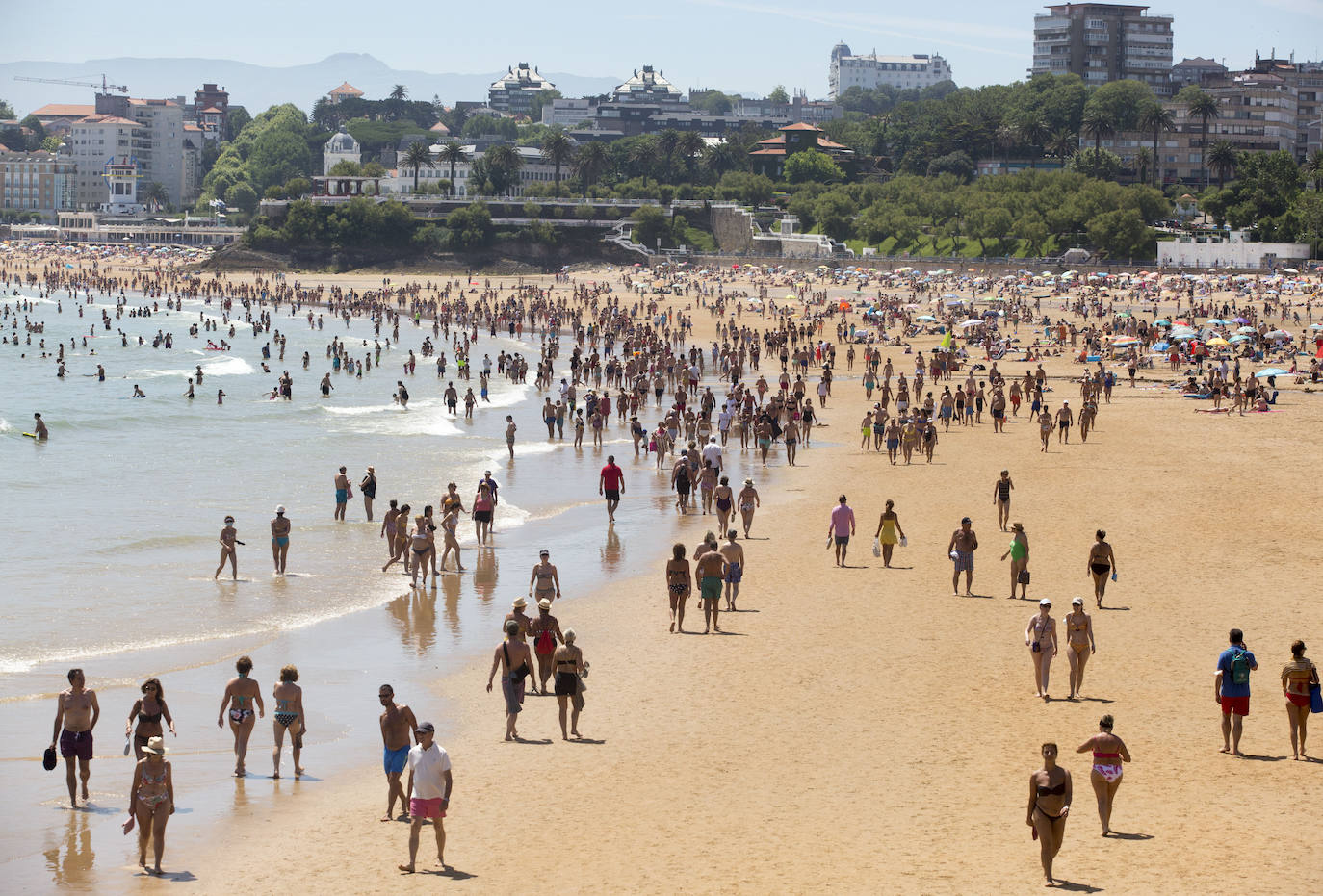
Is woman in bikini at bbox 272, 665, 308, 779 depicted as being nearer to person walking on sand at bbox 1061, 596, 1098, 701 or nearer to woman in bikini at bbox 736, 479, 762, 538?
person walking on sand at bbox 1061, 596, 1098, 701

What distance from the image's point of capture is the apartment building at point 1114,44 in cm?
13612

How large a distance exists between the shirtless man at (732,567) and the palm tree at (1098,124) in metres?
90.9

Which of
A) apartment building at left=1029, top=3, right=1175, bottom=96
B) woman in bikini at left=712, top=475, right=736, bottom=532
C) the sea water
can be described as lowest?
the sea water

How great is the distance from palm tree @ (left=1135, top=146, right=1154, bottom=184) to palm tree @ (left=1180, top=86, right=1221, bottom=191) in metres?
3.82

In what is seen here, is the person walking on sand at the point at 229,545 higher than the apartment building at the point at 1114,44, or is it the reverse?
the apartment building at the point at 1114,44

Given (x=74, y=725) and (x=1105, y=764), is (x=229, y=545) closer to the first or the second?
(x=74, y=725)

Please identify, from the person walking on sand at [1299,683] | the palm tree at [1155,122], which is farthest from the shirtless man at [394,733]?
the palm tree at [1155,122]

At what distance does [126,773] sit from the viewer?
10.9 metres

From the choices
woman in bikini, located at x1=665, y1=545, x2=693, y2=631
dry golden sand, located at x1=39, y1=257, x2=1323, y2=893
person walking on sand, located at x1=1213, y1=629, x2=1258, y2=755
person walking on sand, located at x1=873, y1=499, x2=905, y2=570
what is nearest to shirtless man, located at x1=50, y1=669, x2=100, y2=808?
dry golden sand, located at x1=39, y1=257, x2=1323, y2=893

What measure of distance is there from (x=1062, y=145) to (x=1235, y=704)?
100 metres

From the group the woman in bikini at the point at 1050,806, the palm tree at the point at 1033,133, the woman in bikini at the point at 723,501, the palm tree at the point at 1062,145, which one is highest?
the palm tree at the point at 1033,133

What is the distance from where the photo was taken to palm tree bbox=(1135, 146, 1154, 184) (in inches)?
3917

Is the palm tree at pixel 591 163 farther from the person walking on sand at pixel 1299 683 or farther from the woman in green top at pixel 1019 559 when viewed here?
the person walking on sand at pixel 1299 683

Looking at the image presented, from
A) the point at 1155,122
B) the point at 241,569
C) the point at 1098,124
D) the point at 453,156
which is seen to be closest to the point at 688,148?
the point at 453,156
